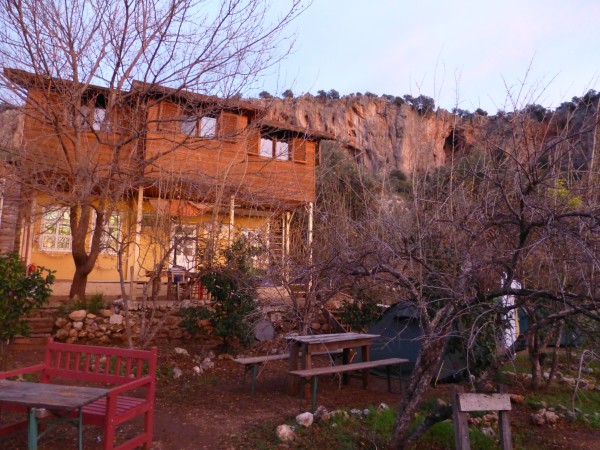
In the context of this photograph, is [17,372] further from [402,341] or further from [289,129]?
[289,129]

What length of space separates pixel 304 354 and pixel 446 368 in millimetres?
2229

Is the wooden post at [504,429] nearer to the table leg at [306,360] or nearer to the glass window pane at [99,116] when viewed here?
the table leg at [306,360]

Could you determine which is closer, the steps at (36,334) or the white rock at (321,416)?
the white rock at (321,416)

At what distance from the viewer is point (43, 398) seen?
379 centimetres

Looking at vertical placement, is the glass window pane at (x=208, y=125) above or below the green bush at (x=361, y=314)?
above

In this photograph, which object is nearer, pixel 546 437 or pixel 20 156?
pixel 546 437

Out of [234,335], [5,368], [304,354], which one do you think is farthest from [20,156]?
[304,354]

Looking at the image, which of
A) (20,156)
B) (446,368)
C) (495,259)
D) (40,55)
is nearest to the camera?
(495,259)

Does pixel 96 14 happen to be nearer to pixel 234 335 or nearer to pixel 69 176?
pixel 69 176

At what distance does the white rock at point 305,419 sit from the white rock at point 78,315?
5825 millimetres

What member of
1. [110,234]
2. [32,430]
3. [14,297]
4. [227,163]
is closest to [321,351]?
[110,234]

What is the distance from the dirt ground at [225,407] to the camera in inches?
204

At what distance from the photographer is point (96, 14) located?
→ 890 centimetres

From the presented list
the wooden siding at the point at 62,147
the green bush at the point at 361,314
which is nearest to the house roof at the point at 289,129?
the wooden siding at the point at 62,147
